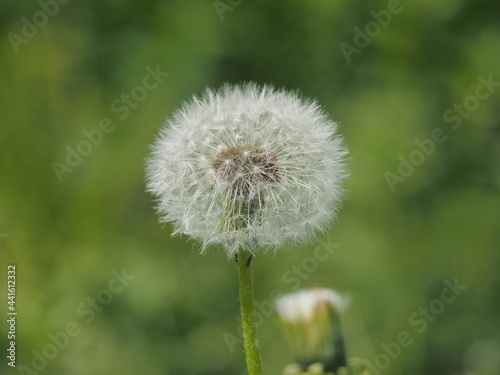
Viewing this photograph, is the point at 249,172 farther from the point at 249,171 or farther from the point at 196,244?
the point at 196,244

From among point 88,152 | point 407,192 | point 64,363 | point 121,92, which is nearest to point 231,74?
point 121,92

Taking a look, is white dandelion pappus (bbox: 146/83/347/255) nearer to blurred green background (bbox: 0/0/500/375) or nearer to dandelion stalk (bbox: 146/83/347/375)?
dandelion stalk (bbox: 146/83/347/375)

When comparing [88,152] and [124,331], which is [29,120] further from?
[124,331]

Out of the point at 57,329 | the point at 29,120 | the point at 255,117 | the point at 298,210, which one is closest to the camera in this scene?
the point at 298,210

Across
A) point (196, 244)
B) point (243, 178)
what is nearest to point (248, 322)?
point (243, 178)

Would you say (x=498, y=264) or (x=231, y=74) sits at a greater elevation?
(x=231, y=74)
